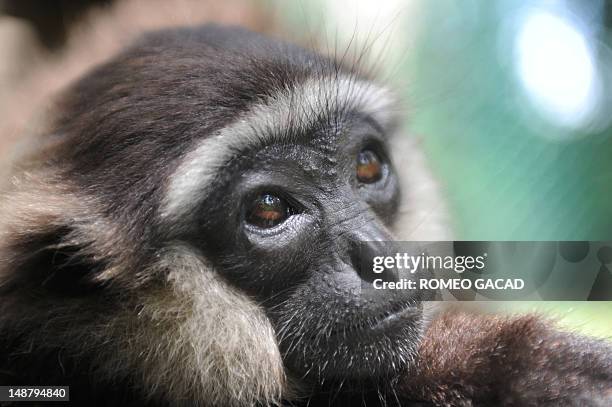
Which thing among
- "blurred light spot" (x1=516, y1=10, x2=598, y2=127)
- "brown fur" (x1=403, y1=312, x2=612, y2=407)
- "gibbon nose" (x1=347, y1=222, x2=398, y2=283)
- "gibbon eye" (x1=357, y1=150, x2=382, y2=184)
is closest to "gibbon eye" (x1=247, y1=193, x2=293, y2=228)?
"gibbon nose" (x1=347, y1=222, x2=398, y2=283)

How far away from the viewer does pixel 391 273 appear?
1430 millimetres

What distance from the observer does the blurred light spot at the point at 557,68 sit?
65.2 inches

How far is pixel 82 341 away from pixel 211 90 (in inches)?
23.0

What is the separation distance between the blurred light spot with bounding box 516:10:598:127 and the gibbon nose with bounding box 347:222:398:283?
1.89ft

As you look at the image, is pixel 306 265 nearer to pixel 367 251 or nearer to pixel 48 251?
pixel 367 251

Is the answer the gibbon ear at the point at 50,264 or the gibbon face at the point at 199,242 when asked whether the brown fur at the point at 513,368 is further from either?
the gibbon ear at the point at 50,264

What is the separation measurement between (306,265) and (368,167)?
360mm

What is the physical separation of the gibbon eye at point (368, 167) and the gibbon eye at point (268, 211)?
0.83ft

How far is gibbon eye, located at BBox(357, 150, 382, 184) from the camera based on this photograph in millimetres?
1611

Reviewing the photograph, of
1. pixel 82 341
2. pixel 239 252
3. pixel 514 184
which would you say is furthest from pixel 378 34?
pixel 82 341

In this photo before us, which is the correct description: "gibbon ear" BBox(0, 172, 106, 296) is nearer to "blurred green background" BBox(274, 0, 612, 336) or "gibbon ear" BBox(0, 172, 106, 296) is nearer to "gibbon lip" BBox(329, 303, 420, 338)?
"gibbon lip" BBox(329, 303, 420, 338)

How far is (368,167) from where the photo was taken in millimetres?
1646

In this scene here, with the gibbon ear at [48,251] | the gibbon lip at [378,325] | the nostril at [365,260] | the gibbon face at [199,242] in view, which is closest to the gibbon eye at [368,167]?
the gibbon face at [199,242]

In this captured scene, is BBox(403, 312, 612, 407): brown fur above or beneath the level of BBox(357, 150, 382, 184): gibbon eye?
beneath
